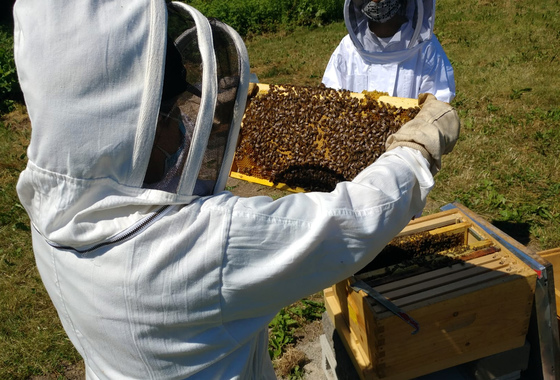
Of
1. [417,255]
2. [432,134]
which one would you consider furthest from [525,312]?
[432,134]

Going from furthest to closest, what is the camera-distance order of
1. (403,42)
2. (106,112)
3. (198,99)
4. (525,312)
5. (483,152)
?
(483,152), (403,42), (525,312), (198,99), (106,112)

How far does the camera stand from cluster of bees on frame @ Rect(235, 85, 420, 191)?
2.71m

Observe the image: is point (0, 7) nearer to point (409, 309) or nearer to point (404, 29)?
point (404, 29)

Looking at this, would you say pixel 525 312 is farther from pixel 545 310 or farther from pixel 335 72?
pixel 335 72

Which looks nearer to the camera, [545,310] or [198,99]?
[198,99]

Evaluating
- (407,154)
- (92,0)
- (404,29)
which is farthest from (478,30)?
(92,0)

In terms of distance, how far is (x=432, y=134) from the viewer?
1.77 meters

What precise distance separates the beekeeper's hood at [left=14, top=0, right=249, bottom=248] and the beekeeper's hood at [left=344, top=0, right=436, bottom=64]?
8.42 ft

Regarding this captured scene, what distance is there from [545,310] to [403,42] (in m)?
2.19

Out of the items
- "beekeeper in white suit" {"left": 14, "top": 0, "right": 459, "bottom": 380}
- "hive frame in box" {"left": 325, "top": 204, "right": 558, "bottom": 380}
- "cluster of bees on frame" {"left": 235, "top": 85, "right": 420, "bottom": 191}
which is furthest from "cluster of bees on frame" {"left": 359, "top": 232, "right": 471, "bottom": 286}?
"beekeeper in white suit" {"left": 14, "top": 0, "right": 459, "bottom": 380}

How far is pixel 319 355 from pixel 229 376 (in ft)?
8.10

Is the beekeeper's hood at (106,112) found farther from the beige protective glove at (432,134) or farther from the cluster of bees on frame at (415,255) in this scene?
the cluster of bees on frame at (415,255)

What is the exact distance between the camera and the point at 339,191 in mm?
1432

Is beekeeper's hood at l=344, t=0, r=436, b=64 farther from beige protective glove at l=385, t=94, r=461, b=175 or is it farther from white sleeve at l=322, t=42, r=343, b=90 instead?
beige protective glove at l=385, t=94, r=461, b=175
